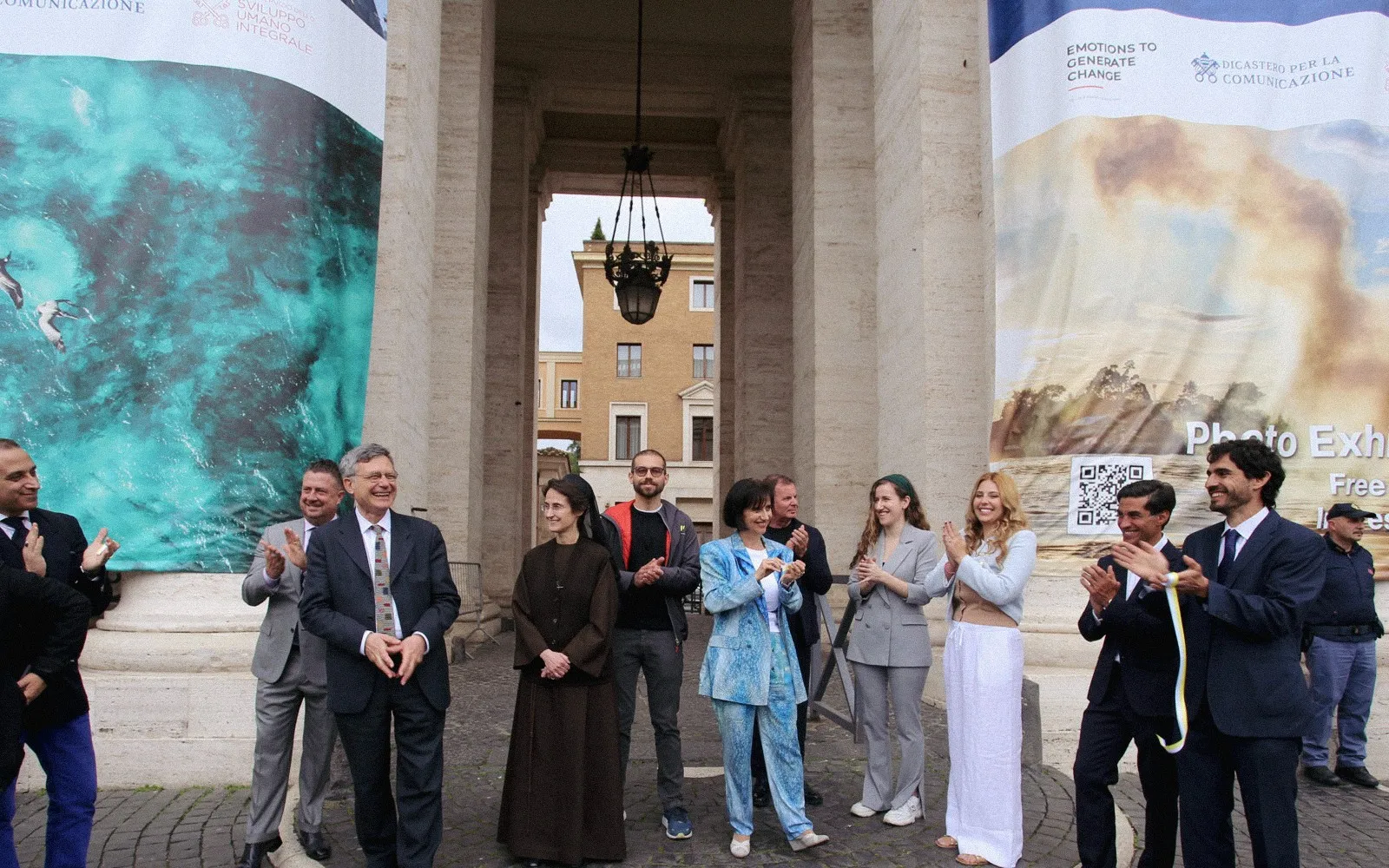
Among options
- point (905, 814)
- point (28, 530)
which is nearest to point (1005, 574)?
point (905, 814)

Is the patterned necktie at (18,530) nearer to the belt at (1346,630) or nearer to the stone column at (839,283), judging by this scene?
the belt at (1346,630)

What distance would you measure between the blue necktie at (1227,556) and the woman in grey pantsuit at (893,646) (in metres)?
1.55

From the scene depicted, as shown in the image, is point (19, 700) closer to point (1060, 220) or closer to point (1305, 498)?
point (1060, 220)

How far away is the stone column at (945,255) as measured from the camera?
25.3ft

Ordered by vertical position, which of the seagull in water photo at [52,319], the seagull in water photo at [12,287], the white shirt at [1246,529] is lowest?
the white shirt at [1246,529]

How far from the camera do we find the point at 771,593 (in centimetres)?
469

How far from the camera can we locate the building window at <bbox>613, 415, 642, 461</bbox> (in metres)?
46.4

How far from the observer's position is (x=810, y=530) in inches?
215

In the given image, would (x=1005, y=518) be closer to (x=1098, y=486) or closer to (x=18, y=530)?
(x=1098, y=486)

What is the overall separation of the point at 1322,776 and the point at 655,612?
4.00 meters

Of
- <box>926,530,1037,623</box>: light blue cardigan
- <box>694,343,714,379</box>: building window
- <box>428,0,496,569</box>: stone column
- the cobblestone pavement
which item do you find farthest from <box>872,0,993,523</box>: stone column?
<box>694,343,714,379</box>: building window

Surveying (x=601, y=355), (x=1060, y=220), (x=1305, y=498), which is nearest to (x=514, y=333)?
(x=1060, y=220)

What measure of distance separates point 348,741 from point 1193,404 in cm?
528

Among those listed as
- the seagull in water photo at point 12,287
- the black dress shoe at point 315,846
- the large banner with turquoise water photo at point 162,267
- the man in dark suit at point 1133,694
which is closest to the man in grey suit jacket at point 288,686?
the black dress shoe at point 315,846
